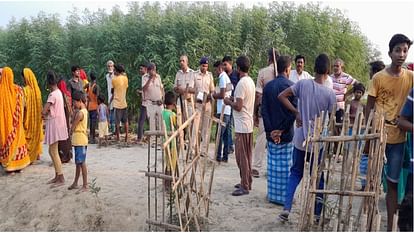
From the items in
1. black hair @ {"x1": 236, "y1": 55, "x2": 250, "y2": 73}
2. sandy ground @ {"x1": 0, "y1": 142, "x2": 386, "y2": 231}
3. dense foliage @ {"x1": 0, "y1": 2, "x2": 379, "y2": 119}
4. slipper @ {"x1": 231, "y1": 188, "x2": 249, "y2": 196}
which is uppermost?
dense foliage @ {"x1": 0, "y1": 2, "x2": 379, "y2": 119}

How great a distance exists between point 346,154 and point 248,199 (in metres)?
1.80

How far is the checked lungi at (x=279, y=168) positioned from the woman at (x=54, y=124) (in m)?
2.86

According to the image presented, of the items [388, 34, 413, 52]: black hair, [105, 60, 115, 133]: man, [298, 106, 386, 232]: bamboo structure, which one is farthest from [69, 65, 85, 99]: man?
[388, 34, 413, 52]: black hair

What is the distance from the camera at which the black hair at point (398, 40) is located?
358cm

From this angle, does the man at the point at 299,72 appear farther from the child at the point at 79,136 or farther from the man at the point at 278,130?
the child at the point at 79,136

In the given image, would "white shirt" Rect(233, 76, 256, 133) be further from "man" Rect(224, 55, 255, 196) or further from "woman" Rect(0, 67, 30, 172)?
"woman" Rect(0, 67, 30, 172)

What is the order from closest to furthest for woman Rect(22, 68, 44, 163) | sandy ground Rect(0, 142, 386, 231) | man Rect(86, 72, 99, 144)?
sandy ground Rect(0, 142, 386, 231) < woman Rect(22, 68, 44, 163) < man Rect(86, 72, 99, 144)

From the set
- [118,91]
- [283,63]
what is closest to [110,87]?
[118,91]

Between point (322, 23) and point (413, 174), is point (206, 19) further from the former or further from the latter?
point (413, 174)

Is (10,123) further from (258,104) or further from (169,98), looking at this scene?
(258,104)

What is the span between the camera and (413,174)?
3.29 metres

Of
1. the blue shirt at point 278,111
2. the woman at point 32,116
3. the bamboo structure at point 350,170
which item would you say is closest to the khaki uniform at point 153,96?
the woman at point 32,116

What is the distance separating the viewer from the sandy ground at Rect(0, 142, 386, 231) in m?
4.47

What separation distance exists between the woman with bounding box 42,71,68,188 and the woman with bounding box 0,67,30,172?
0.87 meters
